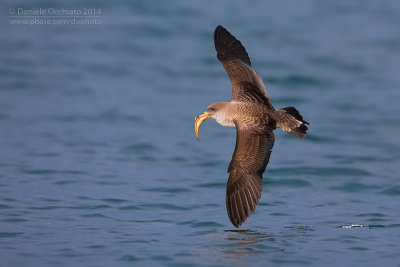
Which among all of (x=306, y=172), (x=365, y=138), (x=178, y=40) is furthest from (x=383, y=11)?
(x=306, y=172)

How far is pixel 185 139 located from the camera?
40.2 feet

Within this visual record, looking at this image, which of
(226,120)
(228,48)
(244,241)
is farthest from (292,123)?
(228,48)

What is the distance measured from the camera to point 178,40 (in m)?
17.1

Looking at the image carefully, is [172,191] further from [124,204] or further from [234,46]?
[234,46]

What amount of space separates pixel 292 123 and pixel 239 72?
1.19 m

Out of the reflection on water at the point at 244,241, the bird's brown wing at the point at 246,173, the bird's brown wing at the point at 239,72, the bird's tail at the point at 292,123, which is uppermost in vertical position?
the bird's brown wing at the point at 239,72

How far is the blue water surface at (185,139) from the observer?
7.64m

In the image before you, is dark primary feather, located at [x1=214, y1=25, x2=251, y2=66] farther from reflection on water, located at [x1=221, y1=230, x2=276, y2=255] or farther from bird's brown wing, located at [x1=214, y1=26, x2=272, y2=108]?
reflection on water, located at [x1=221, y1=230, x2=276, y2=255]

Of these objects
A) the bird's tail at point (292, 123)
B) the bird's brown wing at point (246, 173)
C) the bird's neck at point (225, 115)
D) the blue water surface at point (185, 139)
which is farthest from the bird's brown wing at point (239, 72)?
the blue water surface at point (185, 139)

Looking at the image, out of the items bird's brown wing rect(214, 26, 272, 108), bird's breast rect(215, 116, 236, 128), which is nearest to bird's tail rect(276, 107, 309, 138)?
bird's brown wing rect(214, 26, 272, 108)

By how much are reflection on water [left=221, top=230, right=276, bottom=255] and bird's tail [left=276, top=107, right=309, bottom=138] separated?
1297mm

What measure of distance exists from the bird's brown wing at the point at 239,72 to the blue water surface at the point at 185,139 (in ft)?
4.72

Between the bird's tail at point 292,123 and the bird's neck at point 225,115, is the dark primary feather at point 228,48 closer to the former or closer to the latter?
the bird's neck at point 225,115

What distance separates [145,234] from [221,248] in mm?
965
